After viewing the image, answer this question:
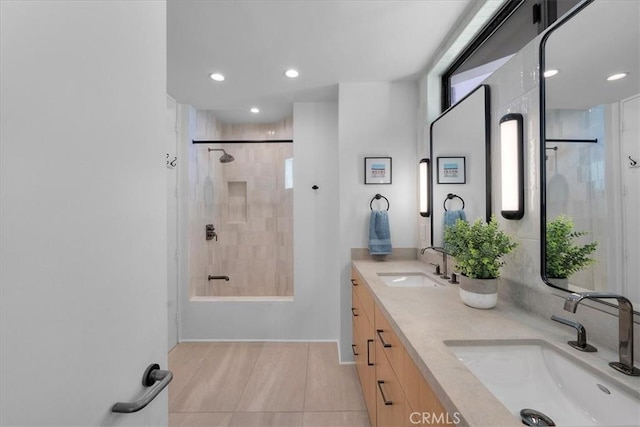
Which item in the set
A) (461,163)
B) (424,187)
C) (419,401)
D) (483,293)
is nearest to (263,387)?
(419,401)

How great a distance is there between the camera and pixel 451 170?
1.91m

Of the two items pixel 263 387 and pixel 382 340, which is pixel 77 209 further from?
pixel 263 387

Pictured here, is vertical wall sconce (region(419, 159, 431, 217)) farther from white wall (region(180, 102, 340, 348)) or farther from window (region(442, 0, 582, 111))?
white wall (region(180, 102, 340, 348))

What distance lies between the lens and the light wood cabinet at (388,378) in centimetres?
79

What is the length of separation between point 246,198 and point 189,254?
3.08 feet

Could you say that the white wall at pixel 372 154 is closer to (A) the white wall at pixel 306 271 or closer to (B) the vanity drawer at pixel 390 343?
(A) the white wall at pixel 306 271

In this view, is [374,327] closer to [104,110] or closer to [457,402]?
[457,402]

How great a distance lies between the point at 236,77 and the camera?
7.82 ft

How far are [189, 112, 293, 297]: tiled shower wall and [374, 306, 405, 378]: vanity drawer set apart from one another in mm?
1958

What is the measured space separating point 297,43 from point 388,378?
7.04 ft

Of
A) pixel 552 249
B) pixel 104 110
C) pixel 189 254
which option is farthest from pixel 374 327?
pixel 189 254

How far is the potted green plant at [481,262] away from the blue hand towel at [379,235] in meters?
1.09

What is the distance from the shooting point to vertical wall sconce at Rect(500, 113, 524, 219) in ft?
A: 4.00

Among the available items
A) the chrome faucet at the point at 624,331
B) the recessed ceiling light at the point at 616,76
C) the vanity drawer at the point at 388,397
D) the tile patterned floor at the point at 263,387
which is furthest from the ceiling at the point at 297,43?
the tile patterned floor at the point at 263,387
